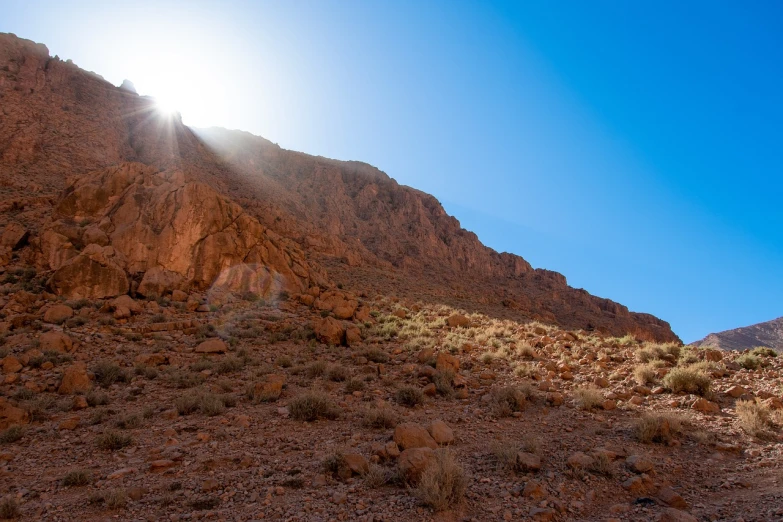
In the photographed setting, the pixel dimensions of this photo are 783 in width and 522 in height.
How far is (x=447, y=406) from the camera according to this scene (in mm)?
8430

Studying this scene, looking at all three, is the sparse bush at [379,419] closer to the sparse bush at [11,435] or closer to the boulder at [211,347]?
the sparse bush at [11,435]

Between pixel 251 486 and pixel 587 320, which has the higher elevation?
pixel 587 320

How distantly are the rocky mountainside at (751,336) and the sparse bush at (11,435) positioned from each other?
62074 mm

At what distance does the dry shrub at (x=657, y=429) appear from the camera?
6.11 metres

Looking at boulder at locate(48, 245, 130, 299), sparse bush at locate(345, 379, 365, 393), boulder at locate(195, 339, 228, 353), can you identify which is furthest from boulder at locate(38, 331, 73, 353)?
sparse bush at locate(345, 379, 365, 393)

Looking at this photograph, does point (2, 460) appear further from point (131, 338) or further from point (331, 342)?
point (331, 342)

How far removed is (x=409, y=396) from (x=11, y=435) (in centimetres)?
687

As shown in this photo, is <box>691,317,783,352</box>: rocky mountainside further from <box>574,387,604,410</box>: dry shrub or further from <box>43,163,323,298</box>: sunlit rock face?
<box>43,163,323,298</box>: sunlit rock face

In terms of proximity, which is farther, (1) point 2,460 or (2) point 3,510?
(1) point 2,460

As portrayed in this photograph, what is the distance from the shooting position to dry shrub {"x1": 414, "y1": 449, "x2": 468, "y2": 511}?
4.50m

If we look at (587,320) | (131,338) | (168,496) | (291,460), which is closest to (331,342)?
(131,338)

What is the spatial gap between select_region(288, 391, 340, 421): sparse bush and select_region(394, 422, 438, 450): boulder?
81.4 inches

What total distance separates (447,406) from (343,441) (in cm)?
265

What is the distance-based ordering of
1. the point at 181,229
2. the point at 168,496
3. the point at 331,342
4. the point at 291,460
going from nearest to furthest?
the point at 168,496 → the point at 291,460 → the point at 331,342 → the point at 181,229
